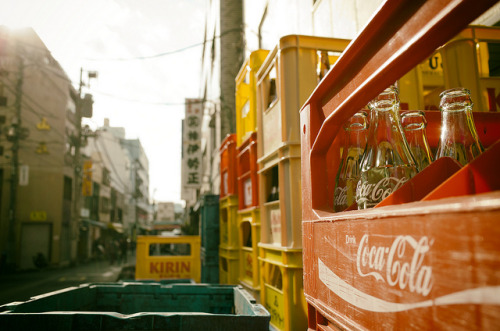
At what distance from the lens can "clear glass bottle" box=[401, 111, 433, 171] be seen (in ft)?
4.74

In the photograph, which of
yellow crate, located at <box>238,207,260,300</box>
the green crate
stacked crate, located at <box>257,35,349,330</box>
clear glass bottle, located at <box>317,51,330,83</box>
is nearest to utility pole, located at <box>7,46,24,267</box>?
the green crate

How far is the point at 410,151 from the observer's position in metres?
1.43

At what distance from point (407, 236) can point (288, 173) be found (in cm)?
191

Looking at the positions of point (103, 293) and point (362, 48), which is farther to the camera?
point (103, 293)

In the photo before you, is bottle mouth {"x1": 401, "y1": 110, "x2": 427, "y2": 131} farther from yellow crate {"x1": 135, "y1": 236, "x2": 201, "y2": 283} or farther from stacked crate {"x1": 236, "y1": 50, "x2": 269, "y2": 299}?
yellow crate {"x1": 135, "y1": 236, "x2": 201, "y2": 283}

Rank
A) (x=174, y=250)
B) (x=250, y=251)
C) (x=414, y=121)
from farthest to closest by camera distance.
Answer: (x=174, y=250)
(x=250, y=251)
(x=414, y=121)

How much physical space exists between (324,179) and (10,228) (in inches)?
972

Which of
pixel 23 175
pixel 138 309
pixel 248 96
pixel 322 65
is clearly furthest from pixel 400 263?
pixel 23 175

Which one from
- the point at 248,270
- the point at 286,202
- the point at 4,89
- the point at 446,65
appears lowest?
the point at 248,270

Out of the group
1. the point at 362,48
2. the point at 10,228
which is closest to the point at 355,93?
the point at 362,48

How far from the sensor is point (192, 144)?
1477 centimetres

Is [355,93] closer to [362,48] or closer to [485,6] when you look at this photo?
[362,48]

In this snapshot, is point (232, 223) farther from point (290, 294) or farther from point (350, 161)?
point (350, 161)

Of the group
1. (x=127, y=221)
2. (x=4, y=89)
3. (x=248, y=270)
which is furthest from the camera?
(x=127, y=221)
